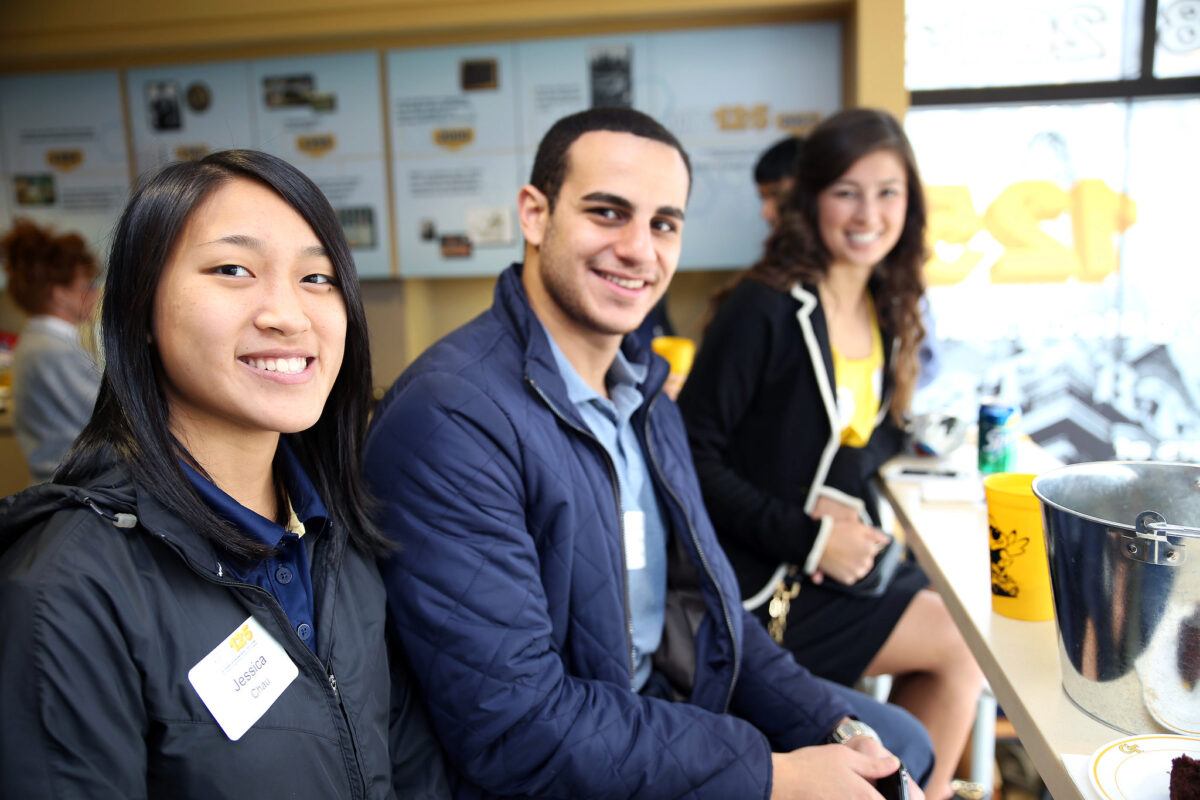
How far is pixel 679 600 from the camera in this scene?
1.27m

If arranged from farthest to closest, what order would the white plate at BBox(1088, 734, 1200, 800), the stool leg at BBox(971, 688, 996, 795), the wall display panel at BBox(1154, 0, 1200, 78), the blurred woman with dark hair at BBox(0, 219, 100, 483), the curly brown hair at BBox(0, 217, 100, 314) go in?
1. the wall display panel at BBox(1154, 0, 1200, 78)
2. the curly brown hair at BBox(0, 217, 100, 314)
3. the blurred woman with dark hair at BBox(0, 219, 100, 483)
4. the stool leg at BBox(971, 688, 996, 795)
5. the white plate at BBox(1088, 734, 1200, 800)

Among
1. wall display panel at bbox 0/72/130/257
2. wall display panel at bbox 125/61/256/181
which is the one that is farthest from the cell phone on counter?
wall display panel at bbox 0/72/130/257

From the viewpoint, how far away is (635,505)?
49.4 inches

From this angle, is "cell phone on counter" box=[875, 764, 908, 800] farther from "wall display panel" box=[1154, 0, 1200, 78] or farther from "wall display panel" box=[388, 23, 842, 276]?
"wall display panel" box=[1154, 0, 1200, 78]

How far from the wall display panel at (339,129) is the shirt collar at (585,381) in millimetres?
2506

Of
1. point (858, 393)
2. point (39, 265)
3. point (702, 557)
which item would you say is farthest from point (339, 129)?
point (702, 557)

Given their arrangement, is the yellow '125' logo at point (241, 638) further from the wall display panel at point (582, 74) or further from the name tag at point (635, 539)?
the wall display panel at point (582, 74)

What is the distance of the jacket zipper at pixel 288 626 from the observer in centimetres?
74

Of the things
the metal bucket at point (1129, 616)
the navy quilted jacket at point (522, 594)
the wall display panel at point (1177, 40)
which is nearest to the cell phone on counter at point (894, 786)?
the navy quilted jacket at point (522, 594)

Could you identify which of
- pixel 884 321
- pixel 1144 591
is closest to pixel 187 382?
pixel 1144 591

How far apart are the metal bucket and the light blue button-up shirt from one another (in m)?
0.58

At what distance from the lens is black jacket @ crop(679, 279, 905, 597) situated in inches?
68.5

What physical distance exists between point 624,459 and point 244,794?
0.72 meters

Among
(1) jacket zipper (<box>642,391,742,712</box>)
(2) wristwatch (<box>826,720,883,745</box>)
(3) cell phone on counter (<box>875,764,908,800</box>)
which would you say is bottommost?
(2) wristwatch (<box>826,720,883,745</box>)
